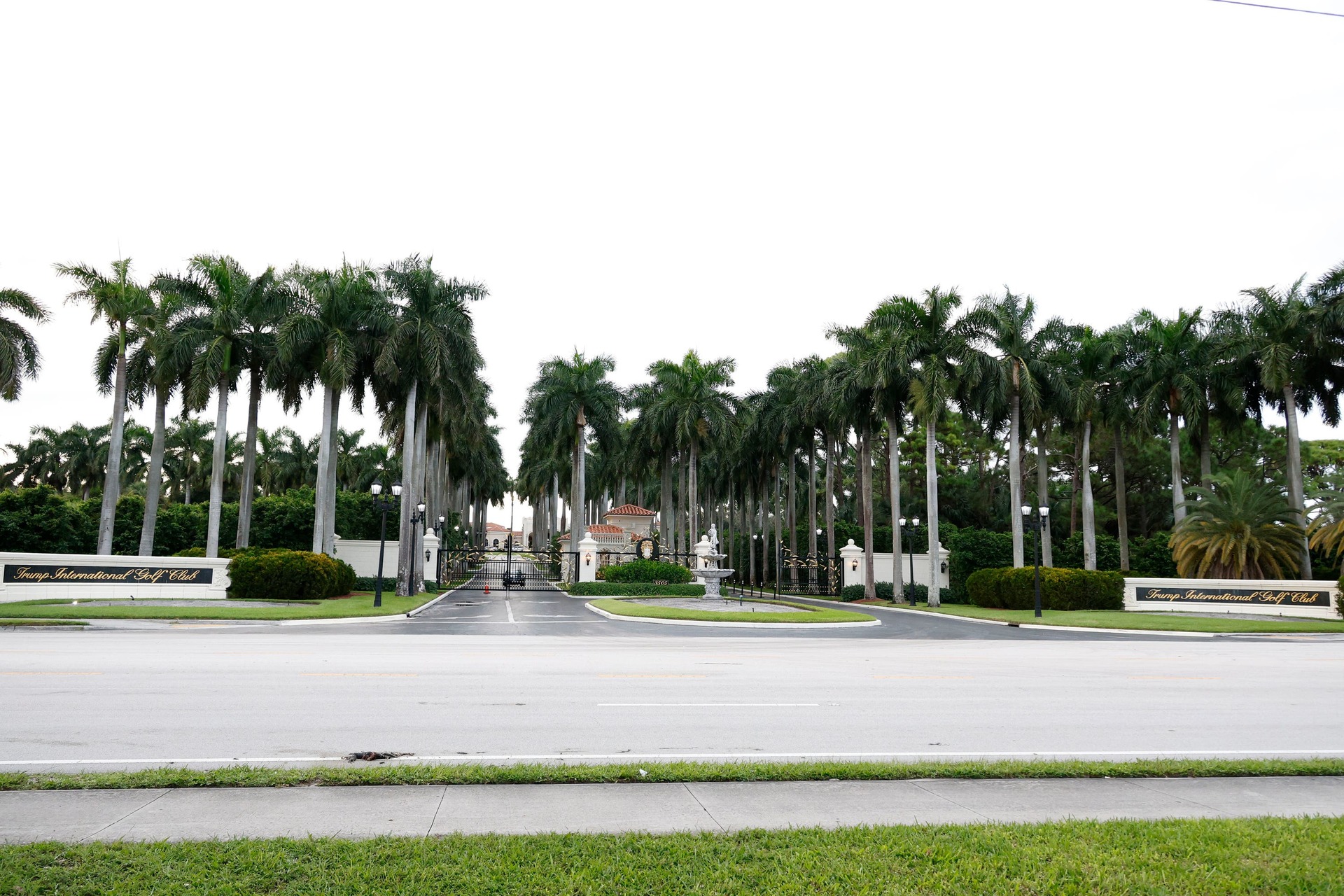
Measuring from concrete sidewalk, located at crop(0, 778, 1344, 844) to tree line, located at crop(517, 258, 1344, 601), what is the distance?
112ft

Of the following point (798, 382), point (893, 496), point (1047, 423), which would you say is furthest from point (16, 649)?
point (1047, 423)

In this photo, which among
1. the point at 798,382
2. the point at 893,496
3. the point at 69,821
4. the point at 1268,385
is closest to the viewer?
the point at 69,821

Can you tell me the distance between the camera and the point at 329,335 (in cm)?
3544

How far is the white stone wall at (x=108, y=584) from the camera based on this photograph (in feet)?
92.5

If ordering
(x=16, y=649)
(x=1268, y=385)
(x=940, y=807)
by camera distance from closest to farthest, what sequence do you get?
(x=940, y=807) → (x=16, y=649) → (x=1268, y=385)

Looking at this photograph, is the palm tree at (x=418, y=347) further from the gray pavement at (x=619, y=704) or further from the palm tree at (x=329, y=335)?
the gray pavement at (x=619, y=704)

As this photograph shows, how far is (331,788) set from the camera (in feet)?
19.4

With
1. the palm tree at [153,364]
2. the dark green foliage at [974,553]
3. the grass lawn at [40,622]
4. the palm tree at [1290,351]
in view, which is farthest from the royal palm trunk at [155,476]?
the palm tree at [1290,351]

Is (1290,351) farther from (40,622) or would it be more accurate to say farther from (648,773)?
(40,622)

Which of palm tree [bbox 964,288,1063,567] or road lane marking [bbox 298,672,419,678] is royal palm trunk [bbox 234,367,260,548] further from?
palm tree [bbox 964,288,1063,567]

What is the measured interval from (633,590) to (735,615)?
1333 cm

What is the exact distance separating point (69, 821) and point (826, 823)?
15.2 feet

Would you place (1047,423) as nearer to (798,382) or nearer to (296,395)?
(798,382)

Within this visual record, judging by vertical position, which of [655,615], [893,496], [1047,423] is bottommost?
[655,615]
